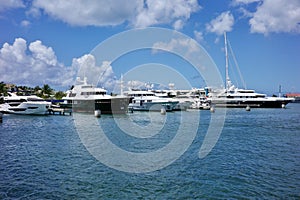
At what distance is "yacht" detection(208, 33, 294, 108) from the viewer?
93688 mm

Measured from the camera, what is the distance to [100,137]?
2883 cm

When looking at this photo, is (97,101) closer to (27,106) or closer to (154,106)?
(27,106)

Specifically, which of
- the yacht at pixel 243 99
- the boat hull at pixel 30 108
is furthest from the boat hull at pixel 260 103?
the boat hull at pixel 30 108

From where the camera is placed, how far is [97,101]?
2322 inches

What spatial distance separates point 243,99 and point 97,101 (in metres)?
56.6

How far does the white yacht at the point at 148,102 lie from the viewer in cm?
7294

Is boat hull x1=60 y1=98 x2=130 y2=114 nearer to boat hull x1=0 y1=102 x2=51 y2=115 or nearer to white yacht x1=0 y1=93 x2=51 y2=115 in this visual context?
white yacht x1=0 y1=93 x2=51 y2=115

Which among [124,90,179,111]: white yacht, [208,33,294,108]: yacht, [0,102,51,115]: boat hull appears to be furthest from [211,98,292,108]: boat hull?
[0,102,51,115]: boat hull

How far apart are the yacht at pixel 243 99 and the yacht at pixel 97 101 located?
155ft

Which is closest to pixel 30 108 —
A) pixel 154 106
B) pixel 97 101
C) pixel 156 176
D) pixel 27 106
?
pixel 27 106

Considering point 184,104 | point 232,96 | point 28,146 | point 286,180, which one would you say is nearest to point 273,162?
point 286,180

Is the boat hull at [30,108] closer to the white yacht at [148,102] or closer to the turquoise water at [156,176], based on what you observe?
A: the white yacht at [148,102]

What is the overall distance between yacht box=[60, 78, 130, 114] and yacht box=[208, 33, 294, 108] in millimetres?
47246

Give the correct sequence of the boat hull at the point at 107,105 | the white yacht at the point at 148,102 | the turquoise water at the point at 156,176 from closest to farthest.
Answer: the turquoise water at the point at 156,176
the boat hull at the point at 107,105
the white yacht at the point at 148,102
